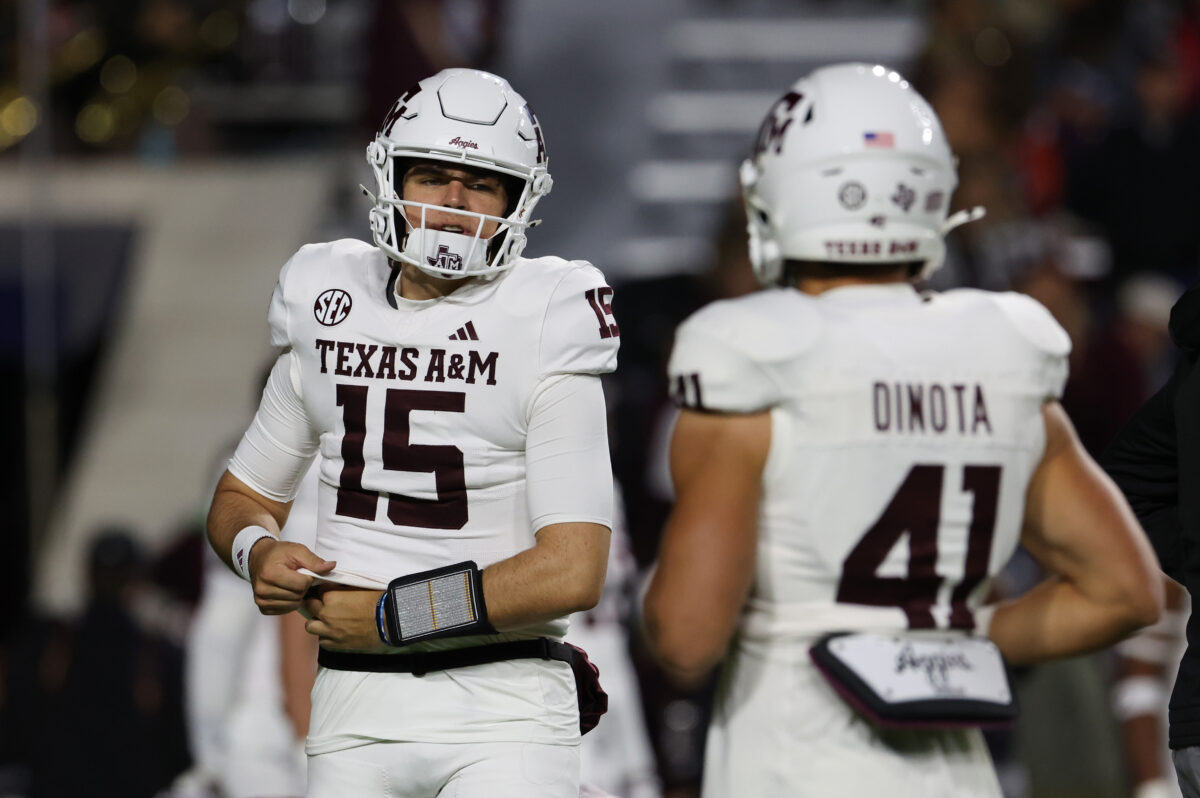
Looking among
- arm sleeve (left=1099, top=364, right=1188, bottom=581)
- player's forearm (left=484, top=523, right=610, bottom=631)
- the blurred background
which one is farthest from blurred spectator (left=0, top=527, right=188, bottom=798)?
arm sleeve (left=1099, top=364, right=1188, bottom=581)

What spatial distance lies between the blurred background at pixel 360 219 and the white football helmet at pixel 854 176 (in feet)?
9.89

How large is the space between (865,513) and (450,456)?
812mm

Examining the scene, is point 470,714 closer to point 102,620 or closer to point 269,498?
point 269,498

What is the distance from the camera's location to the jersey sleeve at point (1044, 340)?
340 centimetres

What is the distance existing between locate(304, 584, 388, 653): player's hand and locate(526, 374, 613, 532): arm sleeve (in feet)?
0.93

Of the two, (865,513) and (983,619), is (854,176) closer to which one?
(865,513)

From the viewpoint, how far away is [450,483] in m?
2.88

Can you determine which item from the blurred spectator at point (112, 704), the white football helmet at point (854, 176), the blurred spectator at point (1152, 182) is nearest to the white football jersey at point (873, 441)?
the white football helmet at point (854, 176)

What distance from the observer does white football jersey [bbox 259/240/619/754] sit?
2852 mm

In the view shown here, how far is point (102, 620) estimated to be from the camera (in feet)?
23.6

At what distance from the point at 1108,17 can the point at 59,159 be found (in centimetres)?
591

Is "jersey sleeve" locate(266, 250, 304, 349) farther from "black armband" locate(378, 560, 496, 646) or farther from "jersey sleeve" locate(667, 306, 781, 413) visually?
"jersey sleeve" locate(667, 306, 781, 413)

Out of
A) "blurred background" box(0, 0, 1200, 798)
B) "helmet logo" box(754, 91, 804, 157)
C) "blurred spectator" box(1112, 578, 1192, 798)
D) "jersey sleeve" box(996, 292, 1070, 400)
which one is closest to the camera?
"jersey sleeve" box(996, 292, 1070, 400)

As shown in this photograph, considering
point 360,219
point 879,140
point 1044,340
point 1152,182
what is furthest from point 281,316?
point 360,219
